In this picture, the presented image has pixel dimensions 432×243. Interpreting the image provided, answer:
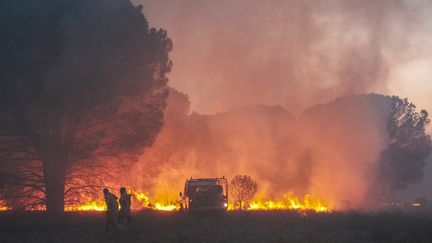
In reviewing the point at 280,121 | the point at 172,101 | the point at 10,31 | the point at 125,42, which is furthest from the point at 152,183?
the point at 280,121

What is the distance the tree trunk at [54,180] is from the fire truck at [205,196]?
23.1 ft

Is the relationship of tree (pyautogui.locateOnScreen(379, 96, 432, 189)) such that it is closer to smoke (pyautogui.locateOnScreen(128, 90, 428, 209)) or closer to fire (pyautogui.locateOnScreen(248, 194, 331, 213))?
smoke (pyautogui.locateOnScreen(128, 90, 428, 209))

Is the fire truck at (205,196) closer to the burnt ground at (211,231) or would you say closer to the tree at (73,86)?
the burnt ground at (211,231)

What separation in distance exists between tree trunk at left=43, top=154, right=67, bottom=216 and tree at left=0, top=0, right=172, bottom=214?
5 centimetres

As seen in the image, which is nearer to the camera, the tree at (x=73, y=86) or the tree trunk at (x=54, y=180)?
the tree at (x=73, y=86)

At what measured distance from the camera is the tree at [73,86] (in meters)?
23.3

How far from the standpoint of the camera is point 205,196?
1080 inches

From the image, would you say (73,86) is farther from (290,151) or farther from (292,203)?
(290,151)

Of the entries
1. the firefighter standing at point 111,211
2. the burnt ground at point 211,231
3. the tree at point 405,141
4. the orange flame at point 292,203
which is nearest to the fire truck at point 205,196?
the burnt ground at point 211,231

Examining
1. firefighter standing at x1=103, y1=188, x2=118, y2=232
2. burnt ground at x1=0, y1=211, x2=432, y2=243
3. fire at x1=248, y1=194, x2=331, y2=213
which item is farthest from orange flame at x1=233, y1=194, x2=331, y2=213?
firefighter standing at x1=103, y1=188, x2=118, y2=232

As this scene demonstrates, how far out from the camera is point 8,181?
23922 millimetres

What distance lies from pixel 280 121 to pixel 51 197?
52.5 meters

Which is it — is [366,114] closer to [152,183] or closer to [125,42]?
[152,183]

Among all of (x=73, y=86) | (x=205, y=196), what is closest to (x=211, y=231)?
(x=205, y=196)
